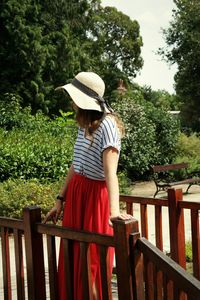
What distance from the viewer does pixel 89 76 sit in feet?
10.2

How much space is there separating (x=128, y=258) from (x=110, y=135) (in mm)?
834

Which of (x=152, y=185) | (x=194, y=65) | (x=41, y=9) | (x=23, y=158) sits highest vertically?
(x=41, y=9)

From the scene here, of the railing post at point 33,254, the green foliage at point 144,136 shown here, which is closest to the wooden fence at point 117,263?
the railing post at point 33,254

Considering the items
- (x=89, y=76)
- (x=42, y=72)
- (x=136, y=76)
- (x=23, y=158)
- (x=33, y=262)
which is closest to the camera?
(x=33, y=262)

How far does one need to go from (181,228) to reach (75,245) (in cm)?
136

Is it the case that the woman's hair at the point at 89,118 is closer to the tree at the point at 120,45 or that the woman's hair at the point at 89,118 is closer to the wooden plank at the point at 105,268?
the wooden plank at the point at 105,268

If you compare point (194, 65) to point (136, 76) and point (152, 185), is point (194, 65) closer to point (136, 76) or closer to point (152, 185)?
point (152, 185)

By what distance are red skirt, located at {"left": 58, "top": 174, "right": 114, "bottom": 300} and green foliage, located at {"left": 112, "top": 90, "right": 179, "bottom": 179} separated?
485 inches

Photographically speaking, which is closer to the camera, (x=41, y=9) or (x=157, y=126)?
(x=157, y=126)

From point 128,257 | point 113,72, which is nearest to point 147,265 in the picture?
point 128,257

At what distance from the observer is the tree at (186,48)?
2302 centimetres

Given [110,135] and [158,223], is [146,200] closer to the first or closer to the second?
[158,223]

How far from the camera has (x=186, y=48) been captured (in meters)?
23.7

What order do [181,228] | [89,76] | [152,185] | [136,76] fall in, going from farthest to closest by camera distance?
[136,76], [152,185], [181,228], [89,76]
